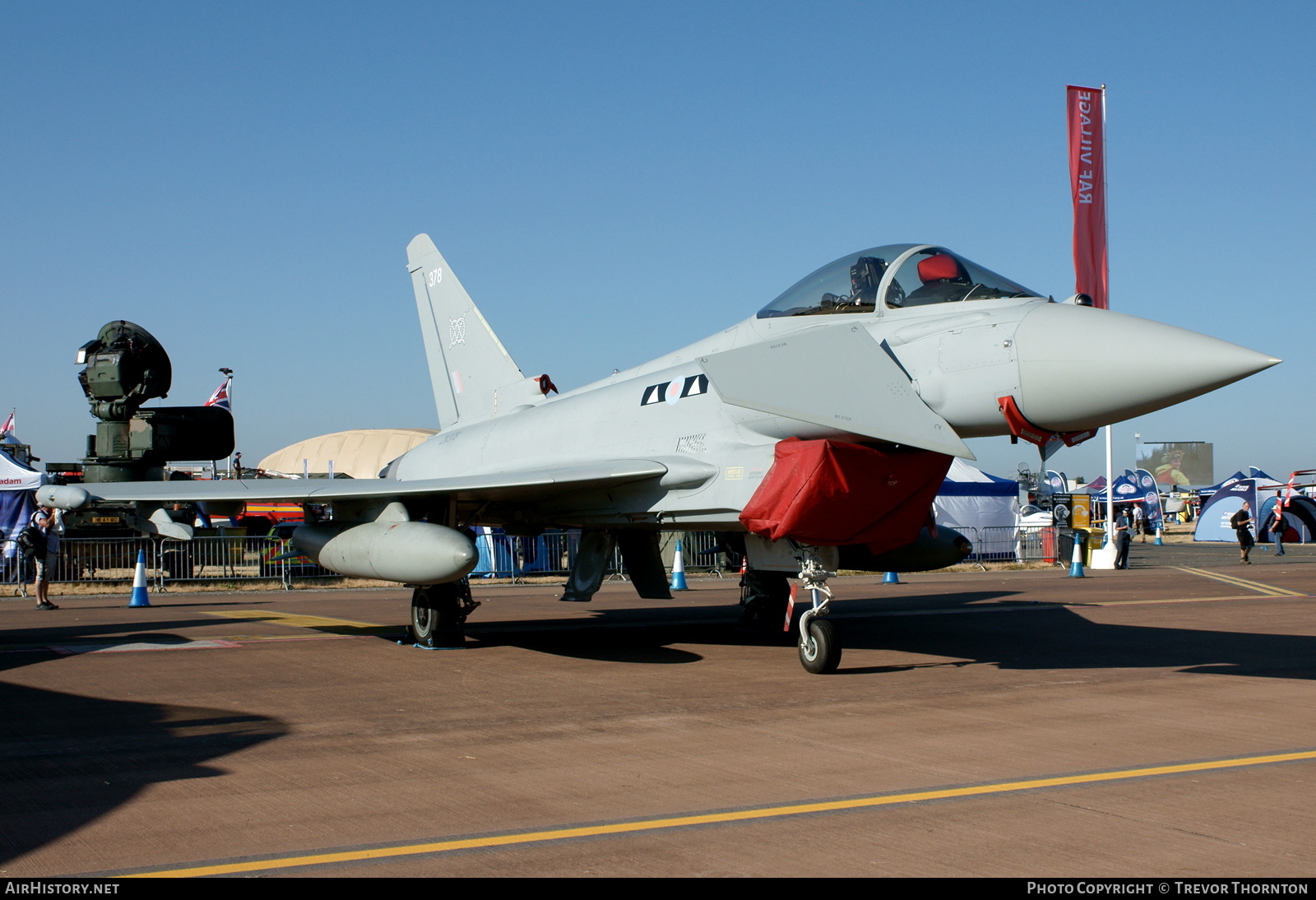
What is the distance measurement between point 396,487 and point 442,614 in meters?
1.44

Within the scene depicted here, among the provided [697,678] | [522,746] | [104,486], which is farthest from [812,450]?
[104,486]

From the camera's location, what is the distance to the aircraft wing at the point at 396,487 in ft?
32.3

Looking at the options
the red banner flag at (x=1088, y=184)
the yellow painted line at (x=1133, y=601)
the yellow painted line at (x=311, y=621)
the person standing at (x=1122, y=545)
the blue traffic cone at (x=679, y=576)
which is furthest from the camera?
the person standing at (x=1122, y=545)

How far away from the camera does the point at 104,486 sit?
10.6 m

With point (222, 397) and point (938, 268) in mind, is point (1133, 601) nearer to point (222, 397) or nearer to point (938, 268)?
Result: point (938, 268)

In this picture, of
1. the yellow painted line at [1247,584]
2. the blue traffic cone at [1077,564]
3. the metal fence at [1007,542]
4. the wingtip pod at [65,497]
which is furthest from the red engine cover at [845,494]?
the metal fence at [1007,542]

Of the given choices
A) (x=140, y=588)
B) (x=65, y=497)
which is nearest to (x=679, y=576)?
(x=140, y=588)

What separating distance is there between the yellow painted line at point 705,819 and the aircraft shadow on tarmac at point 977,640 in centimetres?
390

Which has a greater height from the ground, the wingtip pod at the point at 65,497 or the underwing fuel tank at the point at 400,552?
the wingtip pod at the point at 65,497

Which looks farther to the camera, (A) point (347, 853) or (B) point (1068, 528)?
(B) point (1068, 528)

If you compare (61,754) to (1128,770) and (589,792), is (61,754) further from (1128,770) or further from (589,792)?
(1128,770)

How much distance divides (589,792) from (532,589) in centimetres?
1683

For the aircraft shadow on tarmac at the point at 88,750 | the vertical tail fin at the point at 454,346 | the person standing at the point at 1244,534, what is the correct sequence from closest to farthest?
1. the aircraft shadow on tarmac at the point at 88,750
2. the vertical tail fin at the point at 454,346
3. the person standing at the point at 1244,534

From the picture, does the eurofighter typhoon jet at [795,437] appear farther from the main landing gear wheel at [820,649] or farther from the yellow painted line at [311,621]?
the yellow painted line at [311,621]
